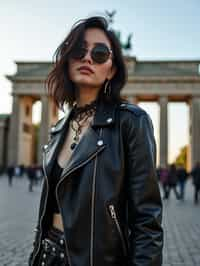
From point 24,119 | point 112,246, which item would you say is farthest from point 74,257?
point 24,119

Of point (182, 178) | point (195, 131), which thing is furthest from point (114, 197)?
point (195, 131)

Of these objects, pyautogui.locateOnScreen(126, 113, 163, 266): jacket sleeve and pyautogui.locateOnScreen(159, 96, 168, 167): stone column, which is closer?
pyautogui.locateOnScreen(126, 113, 163, 266): jacket sleeve

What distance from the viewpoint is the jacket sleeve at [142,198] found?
1.32 m

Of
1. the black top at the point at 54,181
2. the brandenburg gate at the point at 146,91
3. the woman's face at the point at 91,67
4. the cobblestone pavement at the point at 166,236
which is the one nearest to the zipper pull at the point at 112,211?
the black top at the point at 54,181

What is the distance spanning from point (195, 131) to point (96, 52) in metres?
46.0

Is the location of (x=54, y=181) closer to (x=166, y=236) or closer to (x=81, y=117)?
(x=81, y=117)

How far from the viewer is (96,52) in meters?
1.69

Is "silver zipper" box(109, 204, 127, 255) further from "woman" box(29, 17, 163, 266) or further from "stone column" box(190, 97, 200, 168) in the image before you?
"stone column" box(190, 97, 200, 168)

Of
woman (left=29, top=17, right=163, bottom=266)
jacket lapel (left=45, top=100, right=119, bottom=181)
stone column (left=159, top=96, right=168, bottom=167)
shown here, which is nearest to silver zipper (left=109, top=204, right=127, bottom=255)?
woman (left=29, top=17, right=163, bottom=266)

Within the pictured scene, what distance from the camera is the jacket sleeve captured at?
1.32m

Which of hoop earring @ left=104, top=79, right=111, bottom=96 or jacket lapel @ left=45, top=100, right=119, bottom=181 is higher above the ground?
hoop earring @ left=104, top=79, right=111, bottom=96

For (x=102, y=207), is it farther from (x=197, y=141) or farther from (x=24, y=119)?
(x=24, y=119)

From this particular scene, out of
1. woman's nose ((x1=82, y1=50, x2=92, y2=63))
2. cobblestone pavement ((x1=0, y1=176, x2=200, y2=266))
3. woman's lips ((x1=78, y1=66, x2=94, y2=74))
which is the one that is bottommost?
cobblestone pavement ((x1=0, y1=176, x2=200, y2=266))

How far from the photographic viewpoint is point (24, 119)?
168 ft
